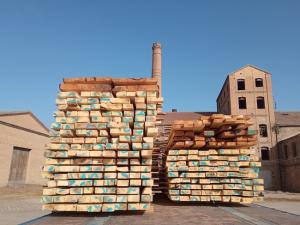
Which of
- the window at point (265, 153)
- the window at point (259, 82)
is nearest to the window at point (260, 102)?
the window at point (259, 82)

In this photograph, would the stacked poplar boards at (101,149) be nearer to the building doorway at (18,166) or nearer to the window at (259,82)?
the building doorway at (18,166)

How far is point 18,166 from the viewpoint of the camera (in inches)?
855

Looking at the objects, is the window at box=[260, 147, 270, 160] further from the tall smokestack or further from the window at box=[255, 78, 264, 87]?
the tall smokestack

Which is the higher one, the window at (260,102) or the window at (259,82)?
the window at (259,82)

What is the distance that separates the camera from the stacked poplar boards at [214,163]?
23.5 ft

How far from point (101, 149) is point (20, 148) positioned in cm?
1944

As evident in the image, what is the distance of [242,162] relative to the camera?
7.39 metres

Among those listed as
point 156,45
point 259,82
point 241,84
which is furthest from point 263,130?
point 156,45

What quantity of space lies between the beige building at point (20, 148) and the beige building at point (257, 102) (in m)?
20.7

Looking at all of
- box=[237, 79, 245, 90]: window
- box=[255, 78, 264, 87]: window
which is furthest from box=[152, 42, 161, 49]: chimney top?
box=[255, 78, 264, 87]: window

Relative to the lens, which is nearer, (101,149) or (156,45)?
(101,149)

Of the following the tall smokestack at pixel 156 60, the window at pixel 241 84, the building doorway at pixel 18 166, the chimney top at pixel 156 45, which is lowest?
the building doorway at pixel 18 166

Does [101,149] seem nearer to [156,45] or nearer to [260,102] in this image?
[156,45]

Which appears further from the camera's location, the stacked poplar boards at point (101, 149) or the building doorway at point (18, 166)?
the building doorway at point (18, 166)
